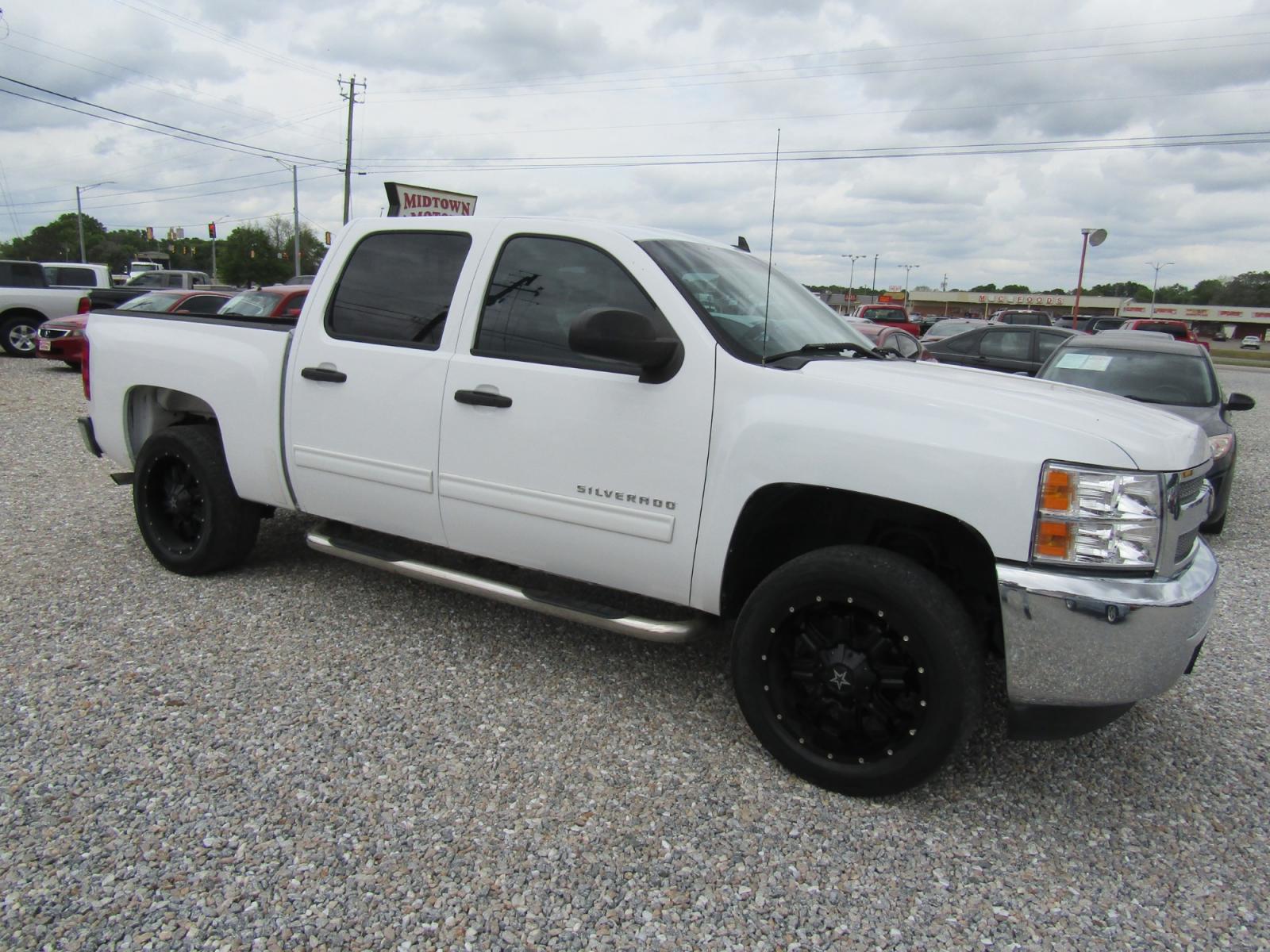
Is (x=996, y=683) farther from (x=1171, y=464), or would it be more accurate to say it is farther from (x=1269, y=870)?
(x=1171, y=464)

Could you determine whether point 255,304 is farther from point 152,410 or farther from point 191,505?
point 191,505

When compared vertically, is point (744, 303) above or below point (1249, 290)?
below

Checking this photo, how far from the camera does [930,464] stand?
8.66ft

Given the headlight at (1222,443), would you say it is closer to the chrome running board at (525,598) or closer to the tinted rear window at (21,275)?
the chrome running board at (525,598)

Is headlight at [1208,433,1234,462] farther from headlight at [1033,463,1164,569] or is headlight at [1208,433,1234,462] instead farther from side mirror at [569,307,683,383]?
side mirror at [569,307,683,383]

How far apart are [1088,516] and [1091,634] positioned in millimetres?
331

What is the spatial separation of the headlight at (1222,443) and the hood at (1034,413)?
4.21 metres

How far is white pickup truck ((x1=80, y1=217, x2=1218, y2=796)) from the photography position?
2.54 m

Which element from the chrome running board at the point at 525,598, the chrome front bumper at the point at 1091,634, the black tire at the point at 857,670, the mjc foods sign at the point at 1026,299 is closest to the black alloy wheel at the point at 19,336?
the chrome running board at the point at 525,598

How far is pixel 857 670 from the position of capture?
2.80 m

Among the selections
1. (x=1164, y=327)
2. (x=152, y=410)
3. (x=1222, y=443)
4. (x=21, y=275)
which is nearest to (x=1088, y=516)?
(x=152, y=410)

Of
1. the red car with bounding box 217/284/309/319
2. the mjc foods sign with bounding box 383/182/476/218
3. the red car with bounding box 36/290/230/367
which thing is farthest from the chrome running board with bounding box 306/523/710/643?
the red car with bounding box 36/290/230/367

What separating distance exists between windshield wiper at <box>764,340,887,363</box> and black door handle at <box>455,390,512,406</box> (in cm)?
103

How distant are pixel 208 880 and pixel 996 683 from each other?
10.3 feet
